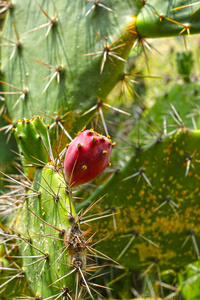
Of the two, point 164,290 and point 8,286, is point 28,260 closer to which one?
point 8,286

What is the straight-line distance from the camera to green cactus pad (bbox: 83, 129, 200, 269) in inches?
55.4

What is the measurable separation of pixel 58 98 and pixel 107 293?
897mm

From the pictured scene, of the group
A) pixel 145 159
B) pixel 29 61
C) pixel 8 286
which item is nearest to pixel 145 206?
pixel 145 159

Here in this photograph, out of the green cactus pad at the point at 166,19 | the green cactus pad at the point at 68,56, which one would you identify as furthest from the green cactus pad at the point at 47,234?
the green cactus pad at the point at 166,19

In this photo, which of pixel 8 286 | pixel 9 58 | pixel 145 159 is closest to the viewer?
pixel 8 286

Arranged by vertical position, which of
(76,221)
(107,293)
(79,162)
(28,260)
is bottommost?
(107,293)

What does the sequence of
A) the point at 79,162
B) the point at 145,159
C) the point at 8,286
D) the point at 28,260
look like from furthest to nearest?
the point at 145,159
the point at 8,286
the point at 28,260
the point at 79,162

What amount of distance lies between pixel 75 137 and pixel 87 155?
42 cm

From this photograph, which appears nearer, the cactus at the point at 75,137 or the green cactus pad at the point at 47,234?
the green cactus pad at the point at 47,234

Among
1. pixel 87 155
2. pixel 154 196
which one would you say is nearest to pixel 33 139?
pixel 87 155

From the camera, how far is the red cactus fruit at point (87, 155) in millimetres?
928

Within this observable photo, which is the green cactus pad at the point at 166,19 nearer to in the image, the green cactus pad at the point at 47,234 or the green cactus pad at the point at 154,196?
the green cactus pad at the point at 154,196

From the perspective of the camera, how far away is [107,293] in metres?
1.62

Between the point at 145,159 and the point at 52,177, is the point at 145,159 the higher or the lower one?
the lower one
